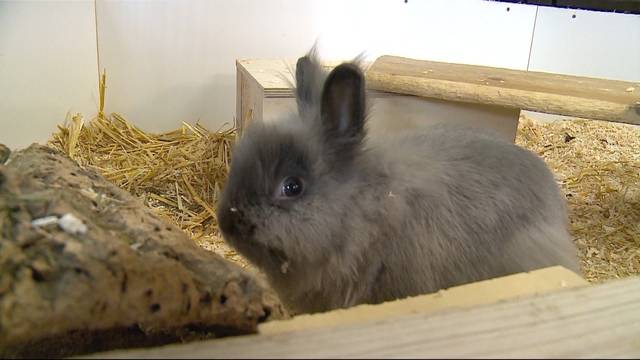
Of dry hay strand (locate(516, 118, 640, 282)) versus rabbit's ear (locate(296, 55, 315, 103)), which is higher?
rabbit's ear (locate(296, 55, 315, 103))

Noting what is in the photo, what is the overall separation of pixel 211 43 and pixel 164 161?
0.78 m

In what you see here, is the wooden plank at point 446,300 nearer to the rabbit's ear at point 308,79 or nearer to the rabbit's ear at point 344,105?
the rabbit's ear at point 344,105

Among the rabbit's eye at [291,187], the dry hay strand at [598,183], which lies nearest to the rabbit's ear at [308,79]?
the rabbit's eye at [291,187]

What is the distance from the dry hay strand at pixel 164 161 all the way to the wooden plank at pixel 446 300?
49.1 inches

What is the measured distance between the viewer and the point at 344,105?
59.4 inches

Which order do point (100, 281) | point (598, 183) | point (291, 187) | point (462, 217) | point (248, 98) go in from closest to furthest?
point (100, 281) < point (291, 187) < point (462, 217) < point (248, 98) < point (598, 183)

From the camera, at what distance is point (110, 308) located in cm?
98

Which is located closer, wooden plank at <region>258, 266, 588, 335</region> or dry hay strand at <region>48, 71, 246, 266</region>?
Answer: wooden plank at <region>258, 266, 588, 335</region>

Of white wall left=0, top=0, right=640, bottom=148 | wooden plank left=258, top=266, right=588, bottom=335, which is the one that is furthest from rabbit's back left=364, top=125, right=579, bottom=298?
white wall left=0, top=0, right=640, bottom=148

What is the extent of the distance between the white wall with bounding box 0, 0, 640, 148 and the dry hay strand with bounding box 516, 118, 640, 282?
1.35ft

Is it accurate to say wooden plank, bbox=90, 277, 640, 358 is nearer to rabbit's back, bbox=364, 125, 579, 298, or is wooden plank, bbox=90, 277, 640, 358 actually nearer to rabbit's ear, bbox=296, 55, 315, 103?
rabbit's back, bbox=364, 125, 579, 298

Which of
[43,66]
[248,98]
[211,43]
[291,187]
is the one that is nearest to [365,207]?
[291,187]

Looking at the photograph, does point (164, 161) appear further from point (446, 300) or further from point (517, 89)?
point (446, 300)

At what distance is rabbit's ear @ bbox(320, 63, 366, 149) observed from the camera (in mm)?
1447
